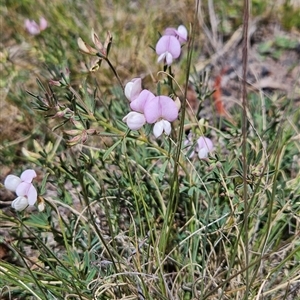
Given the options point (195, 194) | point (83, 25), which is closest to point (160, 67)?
point (83, 25)

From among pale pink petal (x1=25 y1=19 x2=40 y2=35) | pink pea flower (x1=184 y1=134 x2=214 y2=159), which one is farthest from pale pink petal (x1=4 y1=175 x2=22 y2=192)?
pale pink petal (x1=25 y1=19 x2=40 y2=35)

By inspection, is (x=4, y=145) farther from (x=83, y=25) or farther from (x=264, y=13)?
(x=264, y=13)

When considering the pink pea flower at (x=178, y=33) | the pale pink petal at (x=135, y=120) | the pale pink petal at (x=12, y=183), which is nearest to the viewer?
the pale pink petal at (x=135, y=120)

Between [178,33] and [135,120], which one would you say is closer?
[135,120]

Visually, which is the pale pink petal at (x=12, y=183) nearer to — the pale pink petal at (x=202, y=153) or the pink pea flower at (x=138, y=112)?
the pink pea flower at (x=138, y=112)

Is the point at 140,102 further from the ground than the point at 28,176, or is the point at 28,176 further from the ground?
the point at 140,102

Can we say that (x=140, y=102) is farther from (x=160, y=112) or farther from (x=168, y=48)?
(x=168, y=48)

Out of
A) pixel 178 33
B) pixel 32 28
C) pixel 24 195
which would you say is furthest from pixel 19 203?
pixel 32 28

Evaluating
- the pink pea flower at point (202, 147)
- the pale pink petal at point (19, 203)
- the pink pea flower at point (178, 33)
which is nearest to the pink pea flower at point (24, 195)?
the pale pink petal at point (19, 203)
